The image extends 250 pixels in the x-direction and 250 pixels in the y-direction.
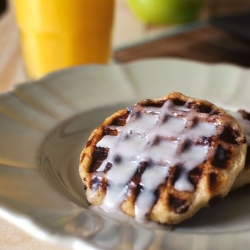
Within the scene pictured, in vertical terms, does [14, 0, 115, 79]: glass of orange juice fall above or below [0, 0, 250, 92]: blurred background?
above

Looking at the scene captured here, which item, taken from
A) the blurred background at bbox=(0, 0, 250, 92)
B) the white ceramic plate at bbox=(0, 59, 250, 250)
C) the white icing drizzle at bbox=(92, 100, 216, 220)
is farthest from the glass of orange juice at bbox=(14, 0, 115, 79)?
the white icing drizzle at bbox=(92, 100, 216, 220)

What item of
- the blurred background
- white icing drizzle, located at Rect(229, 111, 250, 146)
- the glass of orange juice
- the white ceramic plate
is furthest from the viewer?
the blurred background

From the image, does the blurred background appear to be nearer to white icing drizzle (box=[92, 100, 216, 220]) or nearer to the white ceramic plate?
the white ceramic plate

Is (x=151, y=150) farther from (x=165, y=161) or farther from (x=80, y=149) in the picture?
(x=80, y=149)

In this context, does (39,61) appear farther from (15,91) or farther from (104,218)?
(104,218)

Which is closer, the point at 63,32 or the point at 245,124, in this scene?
the point at 245,124

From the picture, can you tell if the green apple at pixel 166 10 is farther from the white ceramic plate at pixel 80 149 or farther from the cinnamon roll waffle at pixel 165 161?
the cinnamon roll waffle at pixel 165 161

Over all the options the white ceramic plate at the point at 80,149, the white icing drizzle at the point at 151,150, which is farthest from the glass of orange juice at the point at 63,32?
the white icing drizzle at the point at 151,150

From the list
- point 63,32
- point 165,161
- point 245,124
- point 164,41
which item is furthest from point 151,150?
point 164,41
